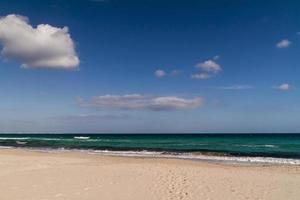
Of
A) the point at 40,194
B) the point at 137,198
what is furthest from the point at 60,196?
the point at 137,198

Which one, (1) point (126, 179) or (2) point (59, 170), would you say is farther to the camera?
(2) point (59, 170)

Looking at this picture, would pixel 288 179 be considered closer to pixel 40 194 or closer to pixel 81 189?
pixel 81 189

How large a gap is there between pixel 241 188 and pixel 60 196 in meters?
5.41

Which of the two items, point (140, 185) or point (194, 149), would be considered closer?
point (140, 185)

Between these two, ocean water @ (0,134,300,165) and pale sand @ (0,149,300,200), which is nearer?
pale sand @ (0,149,300,200)

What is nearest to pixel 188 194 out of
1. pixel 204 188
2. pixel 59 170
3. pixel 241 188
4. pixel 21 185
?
pixel 204 188

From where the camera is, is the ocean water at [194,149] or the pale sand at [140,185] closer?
the pale sand at [140,185]

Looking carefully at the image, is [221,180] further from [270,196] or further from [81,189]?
[81,189]

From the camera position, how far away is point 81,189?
10031 mm

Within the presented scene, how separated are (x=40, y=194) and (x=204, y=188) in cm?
475

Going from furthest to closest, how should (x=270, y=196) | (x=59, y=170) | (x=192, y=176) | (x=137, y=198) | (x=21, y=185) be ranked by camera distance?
1. (x=59, y=170)
2. (x=192, y=176)
3. (x=21, y=185)
4. (x=270, y=196)
5. (x=137, y=198)

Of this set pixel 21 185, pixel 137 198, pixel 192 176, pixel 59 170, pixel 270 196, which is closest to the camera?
pixel 137 198

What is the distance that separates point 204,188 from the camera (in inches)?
413

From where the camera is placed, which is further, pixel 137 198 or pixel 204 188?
pixel 204 188
